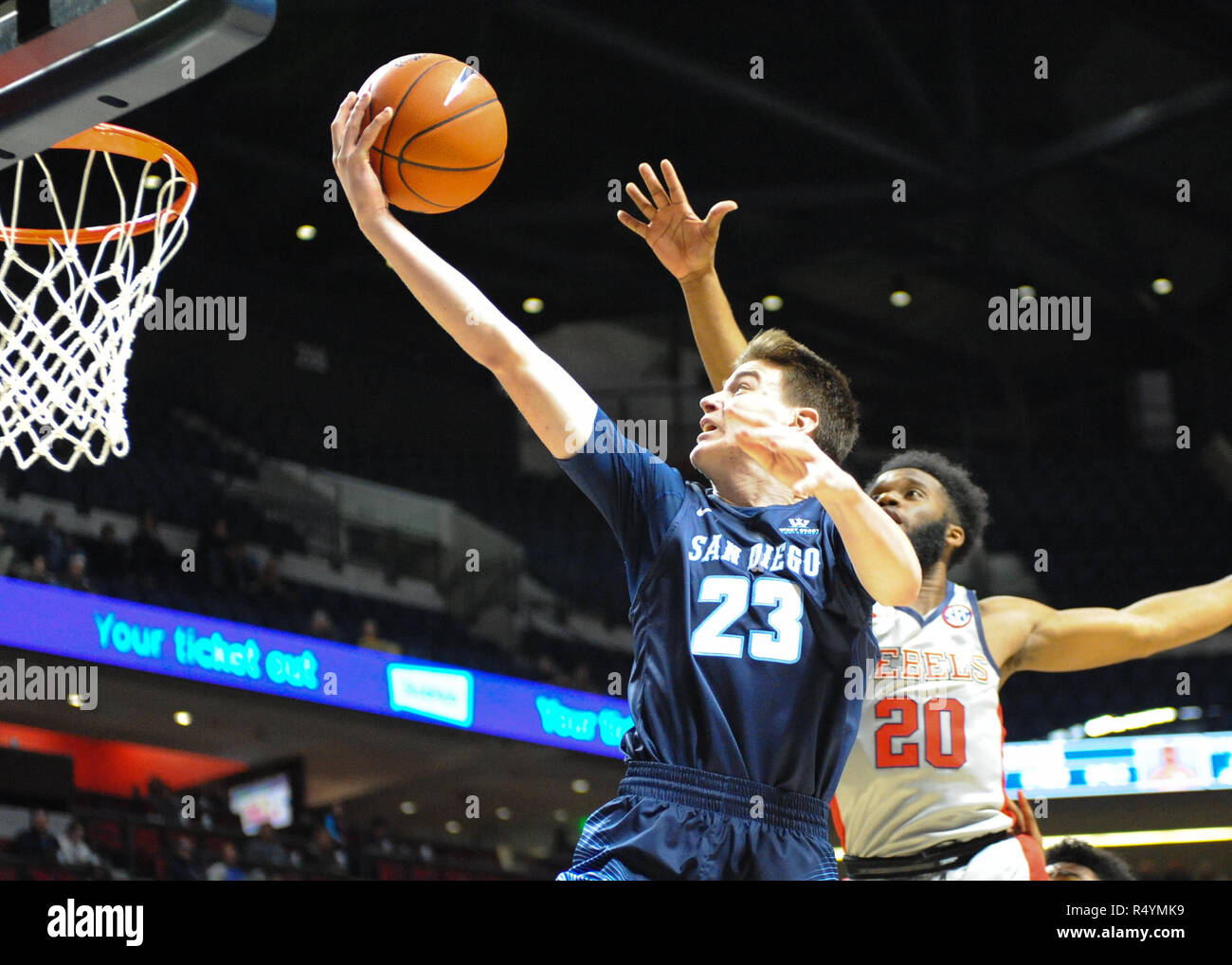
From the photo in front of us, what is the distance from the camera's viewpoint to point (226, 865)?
8.88m

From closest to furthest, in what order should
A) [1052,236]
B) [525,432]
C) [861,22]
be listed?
[861,22], [1052,236], [525,432]

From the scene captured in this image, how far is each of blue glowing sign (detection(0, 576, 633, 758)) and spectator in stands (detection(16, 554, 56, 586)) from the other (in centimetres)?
10

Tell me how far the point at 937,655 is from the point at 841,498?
134 cm

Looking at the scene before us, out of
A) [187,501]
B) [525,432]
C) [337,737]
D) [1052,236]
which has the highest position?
[1052,236]

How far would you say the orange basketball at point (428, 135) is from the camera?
2645 millimetres

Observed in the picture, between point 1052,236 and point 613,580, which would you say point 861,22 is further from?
point 613,580

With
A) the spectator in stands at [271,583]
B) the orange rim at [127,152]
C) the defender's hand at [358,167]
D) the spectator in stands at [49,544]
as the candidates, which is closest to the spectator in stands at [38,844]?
the spectator in stands at [49,544]

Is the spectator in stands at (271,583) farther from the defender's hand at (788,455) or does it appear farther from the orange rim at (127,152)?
the defender's hand at (788,455)

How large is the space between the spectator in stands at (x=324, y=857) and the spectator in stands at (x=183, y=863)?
0.78 m

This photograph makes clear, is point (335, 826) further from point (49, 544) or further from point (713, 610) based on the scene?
point (713, 610)

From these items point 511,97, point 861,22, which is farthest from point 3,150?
point 511,97

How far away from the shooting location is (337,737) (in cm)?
1150

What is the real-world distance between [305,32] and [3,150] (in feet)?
25.0

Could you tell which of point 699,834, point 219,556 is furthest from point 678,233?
point 219,556
